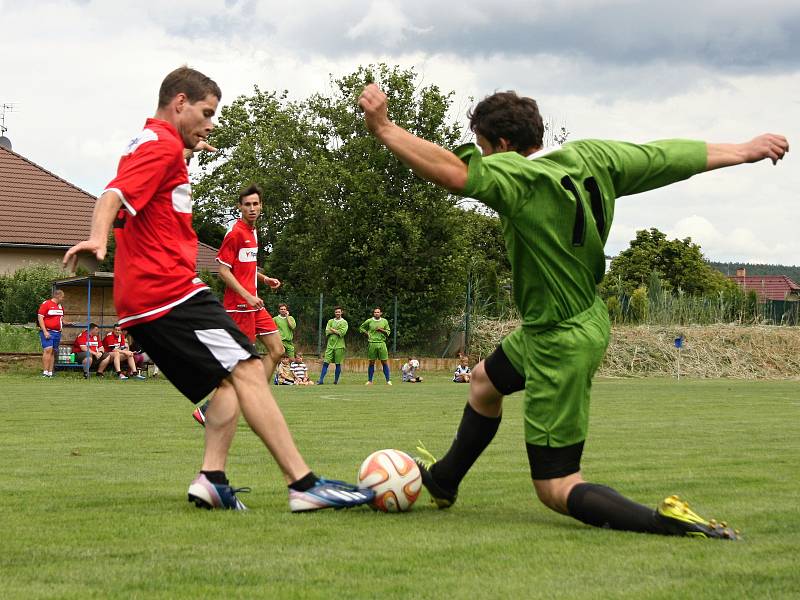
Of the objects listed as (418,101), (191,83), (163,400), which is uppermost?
(418,101)

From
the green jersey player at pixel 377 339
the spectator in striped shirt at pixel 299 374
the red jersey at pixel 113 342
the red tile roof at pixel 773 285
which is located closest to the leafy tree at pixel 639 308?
the green jersey player at pixel 377 339

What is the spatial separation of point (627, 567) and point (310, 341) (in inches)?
1149

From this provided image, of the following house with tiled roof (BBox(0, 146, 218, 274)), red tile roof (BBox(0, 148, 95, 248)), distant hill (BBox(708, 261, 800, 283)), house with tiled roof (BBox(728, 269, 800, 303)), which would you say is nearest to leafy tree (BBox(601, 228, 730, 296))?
house with tiled roof (BBox(0, 146, 218, 274))

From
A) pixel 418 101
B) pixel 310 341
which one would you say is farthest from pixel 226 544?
pixel 418 101

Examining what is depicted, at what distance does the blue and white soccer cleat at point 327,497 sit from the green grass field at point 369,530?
0.06m

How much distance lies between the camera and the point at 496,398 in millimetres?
5738

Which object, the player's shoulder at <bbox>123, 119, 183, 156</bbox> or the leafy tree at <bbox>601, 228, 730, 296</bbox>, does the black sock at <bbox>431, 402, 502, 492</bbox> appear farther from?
the leafy tree at <bbox>601, 228, 730, 296</bbox>

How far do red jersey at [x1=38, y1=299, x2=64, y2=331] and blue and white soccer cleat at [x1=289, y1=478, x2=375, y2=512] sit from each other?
21464mm

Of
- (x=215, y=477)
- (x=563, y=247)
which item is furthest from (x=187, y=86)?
(x=563, y=247)

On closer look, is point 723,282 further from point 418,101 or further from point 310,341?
point 310,341

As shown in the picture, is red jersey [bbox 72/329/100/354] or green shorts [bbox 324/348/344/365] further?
green shorts [bbox 324/348/344/365]

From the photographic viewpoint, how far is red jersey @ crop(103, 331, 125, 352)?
27.2 m

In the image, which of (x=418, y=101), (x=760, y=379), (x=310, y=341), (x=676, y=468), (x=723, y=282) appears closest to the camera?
(x=676, y=468)

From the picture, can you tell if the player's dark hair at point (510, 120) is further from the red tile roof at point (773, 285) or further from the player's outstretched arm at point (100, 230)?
the red tile roof at point (773, 285)
